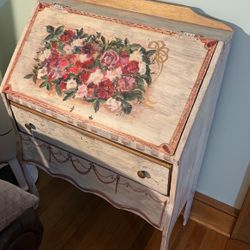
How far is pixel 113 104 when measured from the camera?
2.96ft

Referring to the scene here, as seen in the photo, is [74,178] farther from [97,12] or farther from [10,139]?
[97,12]

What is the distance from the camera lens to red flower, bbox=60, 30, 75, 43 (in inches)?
40.4

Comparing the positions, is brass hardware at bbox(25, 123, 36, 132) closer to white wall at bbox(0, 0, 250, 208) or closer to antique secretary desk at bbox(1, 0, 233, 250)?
antique secretary desk at bbox(1, 0, 233, 250)

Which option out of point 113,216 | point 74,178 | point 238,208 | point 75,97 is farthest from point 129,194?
point 238,208

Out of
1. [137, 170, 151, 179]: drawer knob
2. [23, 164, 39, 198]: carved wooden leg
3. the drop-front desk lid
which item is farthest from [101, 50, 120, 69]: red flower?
[23, 164, 39, 198]: carved wooden leg

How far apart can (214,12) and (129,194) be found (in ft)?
2.08

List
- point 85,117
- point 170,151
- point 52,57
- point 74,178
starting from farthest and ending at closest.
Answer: point 74,178, point 52,57, point 85,117, point 170,151

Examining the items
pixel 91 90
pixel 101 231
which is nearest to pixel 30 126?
pixel 91 90

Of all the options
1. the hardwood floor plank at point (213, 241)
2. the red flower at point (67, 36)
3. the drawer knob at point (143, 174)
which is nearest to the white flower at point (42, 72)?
the red flower at point (67, 36)

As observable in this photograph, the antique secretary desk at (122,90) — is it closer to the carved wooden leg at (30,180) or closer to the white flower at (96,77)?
the white flower at (96,77)

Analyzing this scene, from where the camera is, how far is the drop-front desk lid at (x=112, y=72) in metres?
0.85

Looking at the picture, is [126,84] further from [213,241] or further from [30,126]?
[213,241]

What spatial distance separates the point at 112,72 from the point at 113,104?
0.10 meters

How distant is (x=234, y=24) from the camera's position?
93 cm
